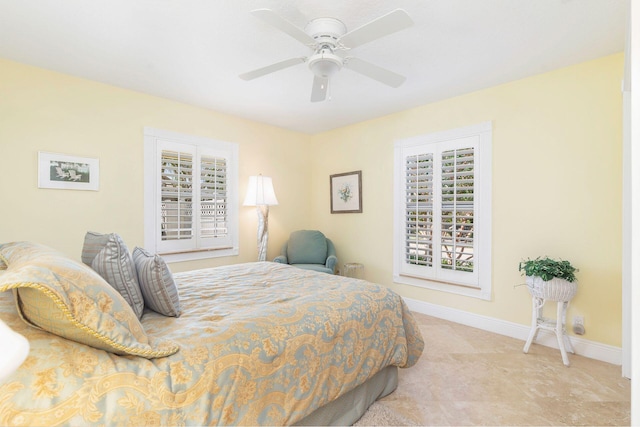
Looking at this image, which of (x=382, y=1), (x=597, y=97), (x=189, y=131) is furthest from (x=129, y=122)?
(x=597, y=97)

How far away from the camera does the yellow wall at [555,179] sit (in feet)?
8.36

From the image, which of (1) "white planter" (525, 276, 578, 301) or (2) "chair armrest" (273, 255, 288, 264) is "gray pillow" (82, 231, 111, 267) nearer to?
(2) "chair armrest" (273, 255, 288, 264)

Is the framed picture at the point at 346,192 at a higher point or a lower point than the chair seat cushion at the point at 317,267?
higher

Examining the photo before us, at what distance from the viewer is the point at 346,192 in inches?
180

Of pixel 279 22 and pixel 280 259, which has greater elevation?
pixel 279 22

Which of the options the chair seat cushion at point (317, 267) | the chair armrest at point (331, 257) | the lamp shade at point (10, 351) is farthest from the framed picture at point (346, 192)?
the lamp shade at point (10, 351)

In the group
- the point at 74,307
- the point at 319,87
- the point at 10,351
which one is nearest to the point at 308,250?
the point at 319,87

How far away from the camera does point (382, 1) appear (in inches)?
74.7

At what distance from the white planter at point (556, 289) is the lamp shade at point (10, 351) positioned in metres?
3.14

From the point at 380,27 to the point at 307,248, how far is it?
313cm

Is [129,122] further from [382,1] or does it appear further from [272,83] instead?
[382,1]

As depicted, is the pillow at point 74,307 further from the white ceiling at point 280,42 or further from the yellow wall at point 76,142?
the yellow wall at point 76,142

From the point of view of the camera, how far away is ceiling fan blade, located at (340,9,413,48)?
1581mm

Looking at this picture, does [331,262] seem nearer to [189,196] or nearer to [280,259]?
[280,259]
